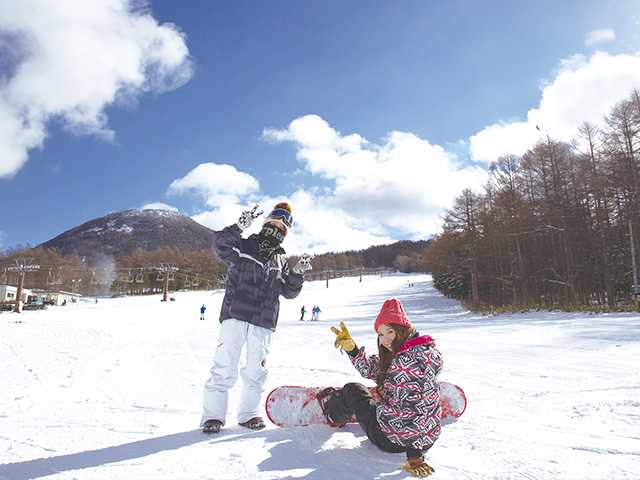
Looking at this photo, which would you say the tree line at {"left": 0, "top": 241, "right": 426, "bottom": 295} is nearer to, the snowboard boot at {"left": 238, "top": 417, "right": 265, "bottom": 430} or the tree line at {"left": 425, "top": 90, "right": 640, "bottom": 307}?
the tree line at {"left": 425, "top": 90, "right": 640, "bottom": 307}

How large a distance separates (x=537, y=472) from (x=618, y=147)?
22.8 metres

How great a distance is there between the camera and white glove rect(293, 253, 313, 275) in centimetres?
386

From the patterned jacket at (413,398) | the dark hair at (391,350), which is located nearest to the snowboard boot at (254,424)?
the dark hair at (391,350)

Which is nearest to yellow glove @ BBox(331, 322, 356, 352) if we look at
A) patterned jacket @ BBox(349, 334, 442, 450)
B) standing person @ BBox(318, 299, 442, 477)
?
standing person @ BBox(318, 299, 442, 477)

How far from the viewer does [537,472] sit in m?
2.30

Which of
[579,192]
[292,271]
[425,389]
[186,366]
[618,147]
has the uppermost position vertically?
[618,147]

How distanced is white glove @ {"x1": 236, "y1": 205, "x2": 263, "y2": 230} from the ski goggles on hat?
7.9 inches

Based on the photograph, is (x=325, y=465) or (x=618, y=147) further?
(x=618, y=147)

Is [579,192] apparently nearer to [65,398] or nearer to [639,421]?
[639,421]

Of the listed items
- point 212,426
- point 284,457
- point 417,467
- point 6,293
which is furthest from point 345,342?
point 6,293

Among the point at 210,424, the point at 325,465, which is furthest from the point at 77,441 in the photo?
the point at 325,465

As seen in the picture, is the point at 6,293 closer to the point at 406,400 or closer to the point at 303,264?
the point at 303,264

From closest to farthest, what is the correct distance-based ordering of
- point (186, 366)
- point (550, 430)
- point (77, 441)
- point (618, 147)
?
point (77, 441)
point (550, 430)
point (186, 366)
point (618, 147)

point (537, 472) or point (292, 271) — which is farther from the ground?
point (292, 271)
